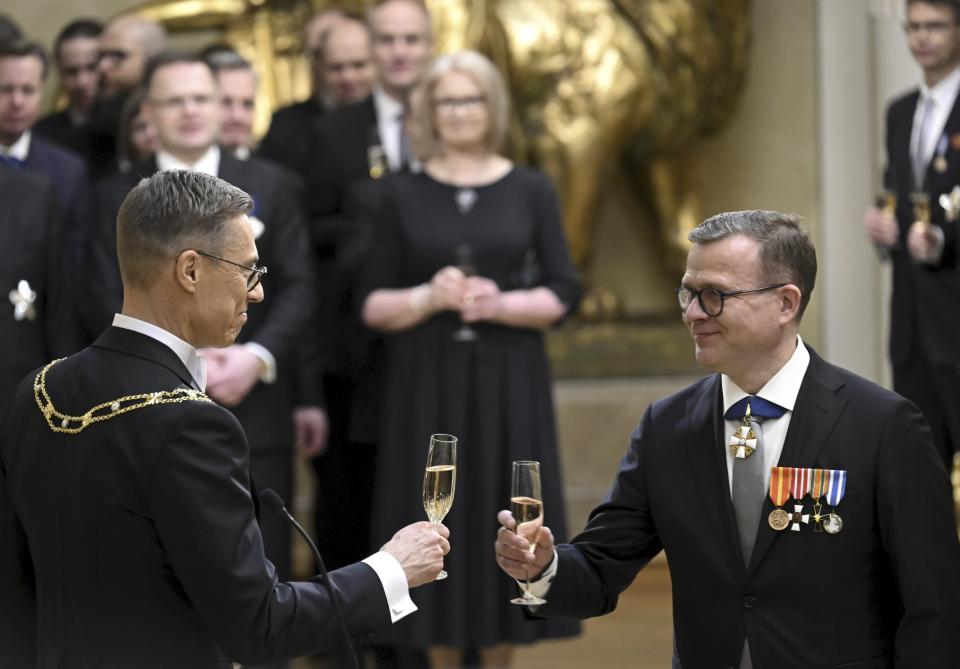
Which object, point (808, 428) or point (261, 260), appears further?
point (261, 260)

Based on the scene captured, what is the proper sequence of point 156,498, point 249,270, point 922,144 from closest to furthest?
point 156,498
point 249,270
point 922,144

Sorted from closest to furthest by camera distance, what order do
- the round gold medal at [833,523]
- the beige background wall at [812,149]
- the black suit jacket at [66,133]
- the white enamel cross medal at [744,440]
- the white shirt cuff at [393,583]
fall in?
1. the white shirt cuff at [393,583]
2. the round gold medal at [833,523]
3. the white enamel cross medal at [744,440]
4. the black suit jacket at [66,133]
5. the beige background wall at [812,149]

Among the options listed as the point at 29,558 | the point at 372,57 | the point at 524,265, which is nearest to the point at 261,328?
the point at 524,265

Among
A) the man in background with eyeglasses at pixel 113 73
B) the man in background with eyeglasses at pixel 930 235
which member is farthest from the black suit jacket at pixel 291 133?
the man in background with eyeglasses at pixel 930 235

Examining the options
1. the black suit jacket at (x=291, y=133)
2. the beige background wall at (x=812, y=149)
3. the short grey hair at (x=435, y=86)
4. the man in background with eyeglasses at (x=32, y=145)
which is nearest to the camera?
the short grey hair at (x=435, y=86)

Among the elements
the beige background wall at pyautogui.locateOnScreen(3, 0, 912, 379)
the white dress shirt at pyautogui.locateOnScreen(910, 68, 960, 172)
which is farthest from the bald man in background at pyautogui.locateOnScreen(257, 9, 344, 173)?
the white dress shirt at pyautogui.locateOnScreen(910, 68, 960, 172)

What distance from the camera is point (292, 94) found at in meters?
7.75

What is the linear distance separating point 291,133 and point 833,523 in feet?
12.1

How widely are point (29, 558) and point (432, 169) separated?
2642 millimetres

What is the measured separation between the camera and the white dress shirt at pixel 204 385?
8.96 ft

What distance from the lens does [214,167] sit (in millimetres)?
5086

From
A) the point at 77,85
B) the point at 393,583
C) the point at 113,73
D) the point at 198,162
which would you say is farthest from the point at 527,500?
the point at 77,85

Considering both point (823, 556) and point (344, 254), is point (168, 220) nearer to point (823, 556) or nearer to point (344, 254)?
point (823, 556)

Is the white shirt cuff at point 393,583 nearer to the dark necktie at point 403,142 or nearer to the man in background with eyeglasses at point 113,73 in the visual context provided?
the dark necktie at point 403,142
